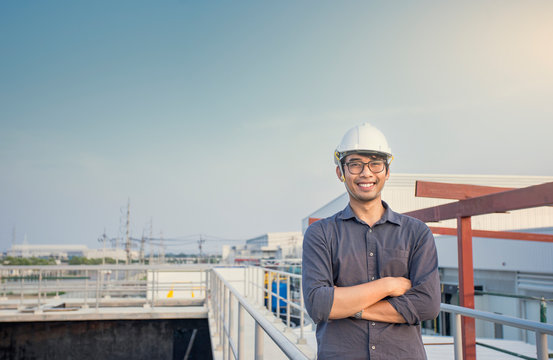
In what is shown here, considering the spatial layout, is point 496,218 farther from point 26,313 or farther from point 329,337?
point 329,337

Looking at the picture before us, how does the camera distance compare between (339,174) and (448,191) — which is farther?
(448,191)

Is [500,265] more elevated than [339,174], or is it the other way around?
[339,174]

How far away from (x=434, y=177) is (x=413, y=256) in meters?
Answer: 26.0

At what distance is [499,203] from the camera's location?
4.27m

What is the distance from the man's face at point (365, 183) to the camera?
201cm

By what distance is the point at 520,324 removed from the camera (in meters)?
2.15

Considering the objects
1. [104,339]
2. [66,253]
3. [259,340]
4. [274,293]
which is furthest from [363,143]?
[66,253]

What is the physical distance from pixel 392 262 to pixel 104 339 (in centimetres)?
1116

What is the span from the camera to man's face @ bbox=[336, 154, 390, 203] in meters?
2.01

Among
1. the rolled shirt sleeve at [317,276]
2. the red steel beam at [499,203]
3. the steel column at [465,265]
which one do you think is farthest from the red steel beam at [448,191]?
the rolled shirt sleeve at [317,276]

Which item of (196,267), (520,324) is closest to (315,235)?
(520,324)

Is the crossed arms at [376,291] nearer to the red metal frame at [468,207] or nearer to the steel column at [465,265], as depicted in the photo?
the red metal frame at [468,207]

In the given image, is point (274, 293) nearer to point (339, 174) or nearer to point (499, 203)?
point (499, 203)

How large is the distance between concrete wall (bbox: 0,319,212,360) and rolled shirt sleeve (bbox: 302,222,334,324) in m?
10.3
